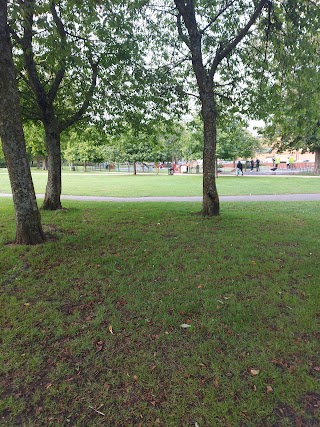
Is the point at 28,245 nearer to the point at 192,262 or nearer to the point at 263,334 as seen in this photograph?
the point at 192,262

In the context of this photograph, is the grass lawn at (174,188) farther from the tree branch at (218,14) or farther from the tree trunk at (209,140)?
the tree branch at (218,14)

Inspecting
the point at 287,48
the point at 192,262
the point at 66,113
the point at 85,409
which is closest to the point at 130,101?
the point at 66,113

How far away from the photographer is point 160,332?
328 centimetres

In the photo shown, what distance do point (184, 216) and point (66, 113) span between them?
5.70m

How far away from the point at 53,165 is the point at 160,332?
7.98m

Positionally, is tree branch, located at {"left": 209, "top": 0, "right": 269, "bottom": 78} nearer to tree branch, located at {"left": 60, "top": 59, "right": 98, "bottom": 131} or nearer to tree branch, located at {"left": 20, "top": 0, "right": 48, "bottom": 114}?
tree branch, located at {"left": 60, "top": 59, "right": 98, "bottom": 131}

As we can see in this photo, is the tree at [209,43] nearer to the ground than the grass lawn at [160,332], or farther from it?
farther from it

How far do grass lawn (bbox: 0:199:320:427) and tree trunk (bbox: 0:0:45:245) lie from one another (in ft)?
1.61


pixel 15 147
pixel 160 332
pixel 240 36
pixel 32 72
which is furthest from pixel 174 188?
pixel 160 332

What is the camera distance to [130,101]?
9.59 meters

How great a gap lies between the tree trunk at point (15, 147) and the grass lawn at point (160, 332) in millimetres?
490

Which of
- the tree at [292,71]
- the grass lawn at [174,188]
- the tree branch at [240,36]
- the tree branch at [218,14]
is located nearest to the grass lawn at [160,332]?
the tree at [292,71]

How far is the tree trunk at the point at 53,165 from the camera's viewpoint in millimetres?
9523

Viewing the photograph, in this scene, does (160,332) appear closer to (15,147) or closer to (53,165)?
(15,147)
